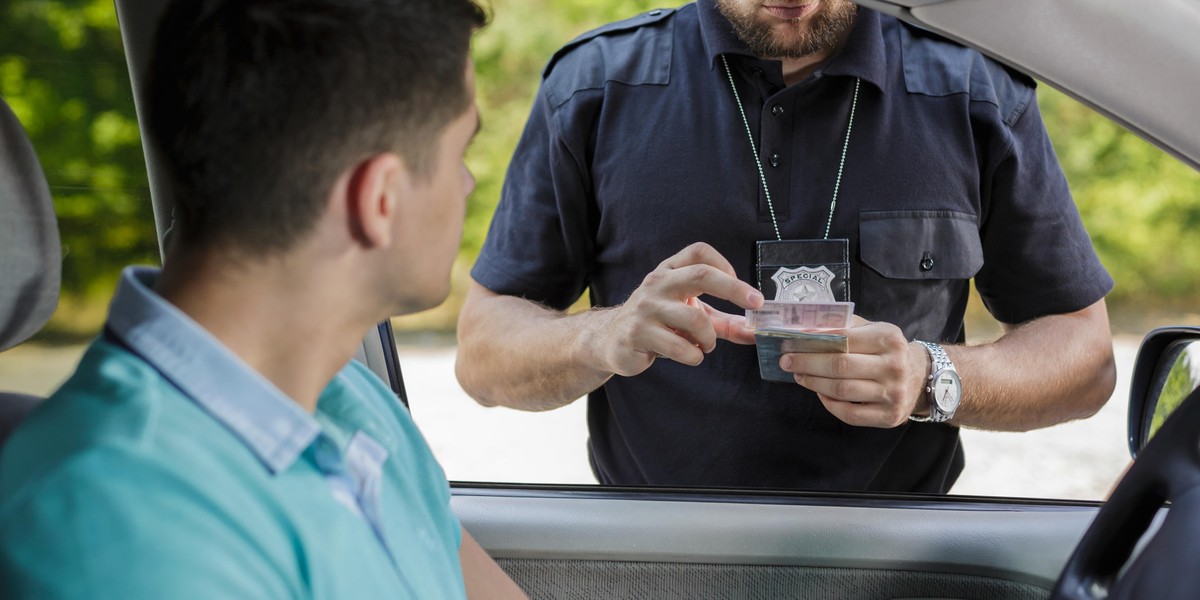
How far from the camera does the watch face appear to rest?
1827 millimetres

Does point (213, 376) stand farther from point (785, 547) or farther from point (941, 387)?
point (941, 387)

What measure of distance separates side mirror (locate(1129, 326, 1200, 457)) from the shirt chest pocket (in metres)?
0.36

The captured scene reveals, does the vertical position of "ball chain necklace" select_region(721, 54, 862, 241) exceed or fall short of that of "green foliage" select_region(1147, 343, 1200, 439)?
it exceeds it

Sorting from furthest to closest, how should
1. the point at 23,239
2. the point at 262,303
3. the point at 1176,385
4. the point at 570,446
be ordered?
1. the point at 570,446
2. the point at 1176,385
3. the point at 23,239
4. the point at 262,303

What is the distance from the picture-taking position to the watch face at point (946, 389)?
183 cm

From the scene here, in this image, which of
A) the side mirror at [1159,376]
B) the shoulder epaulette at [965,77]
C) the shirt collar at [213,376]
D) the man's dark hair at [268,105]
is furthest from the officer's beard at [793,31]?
the shirt collar at [213,376]

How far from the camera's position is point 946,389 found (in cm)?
183

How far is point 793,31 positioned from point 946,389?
2.12 ft

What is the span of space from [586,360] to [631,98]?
0.50 meters

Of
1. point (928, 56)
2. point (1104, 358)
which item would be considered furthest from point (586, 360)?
point (1104, 358)

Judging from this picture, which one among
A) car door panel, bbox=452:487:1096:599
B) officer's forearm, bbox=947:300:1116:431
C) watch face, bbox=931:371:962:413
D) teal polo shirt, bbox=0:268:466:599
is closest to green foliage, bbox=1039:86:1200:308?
officer's forearm, bbox=947:300:1116:431

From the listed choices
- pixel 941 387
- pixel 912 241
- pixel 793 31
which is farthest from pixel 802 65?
pixel 941 387

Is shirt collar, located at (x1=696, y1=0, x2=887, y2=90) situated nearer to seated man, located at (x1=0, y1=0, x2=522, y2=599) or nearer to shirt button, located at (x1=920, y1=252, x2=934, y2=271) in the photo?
shirt button, located at (x1=920, y1=252, x2=934, y2=271)

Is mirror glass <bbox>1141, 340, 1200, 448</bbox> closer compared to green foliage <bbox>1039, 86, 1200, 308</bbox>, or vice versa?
mirror glass <bbox>1141, 340, 1200, 448</bbox>
